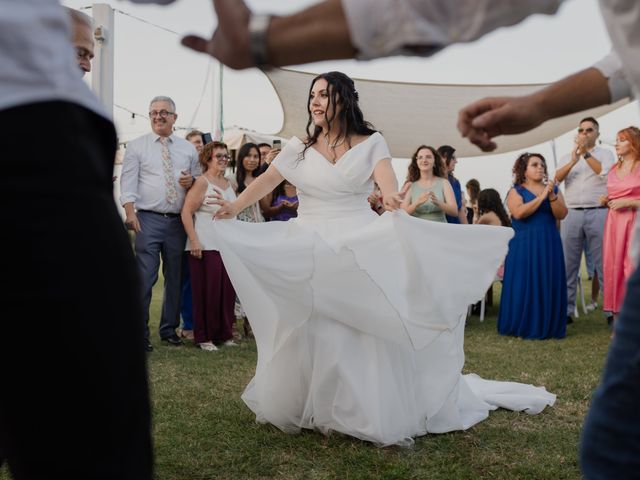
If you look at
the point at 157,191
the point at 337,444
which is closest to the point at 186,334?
the point at 157,191

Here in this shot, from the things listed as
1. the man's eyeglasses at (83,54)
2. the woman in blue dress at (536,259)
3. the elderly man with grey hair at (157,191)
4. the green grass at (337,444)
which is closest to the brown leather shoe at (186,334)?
the elderly man with grey hair at (157,191)

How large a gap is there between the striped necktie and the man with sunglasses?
4172mm

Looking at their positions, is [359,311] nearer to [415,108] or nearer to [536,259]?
[536,259]

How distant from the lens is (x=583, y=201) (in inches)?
332

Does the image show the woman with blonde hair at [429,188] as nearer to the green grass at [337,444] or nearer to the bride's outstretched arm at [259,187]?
the green grass at [337,444]

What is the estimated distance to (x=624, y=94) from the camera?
140cm

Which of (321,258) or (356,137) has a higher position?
(356,137)

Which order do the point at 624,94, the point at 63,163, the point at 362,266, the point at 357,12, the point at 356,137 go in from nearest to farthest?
the point at 63,163, the point at 357,12, the point at 624,94, the point at 362,266, the point at 356,137

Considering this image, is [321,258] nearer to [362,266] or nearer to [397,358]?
[362,266]

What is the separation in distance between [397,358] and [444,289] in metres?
0.45

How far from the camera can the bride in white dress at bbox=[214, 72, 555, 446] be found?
3.54 meters

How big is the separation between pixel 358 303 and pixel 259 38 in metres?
2.41

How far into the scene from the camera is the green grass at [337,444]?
3.25m

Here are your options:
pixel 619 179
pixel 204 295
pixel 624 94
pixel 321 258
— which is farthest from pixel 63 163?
pixel 619 179
